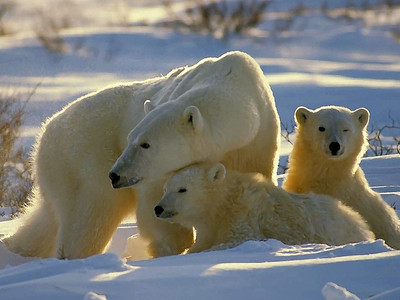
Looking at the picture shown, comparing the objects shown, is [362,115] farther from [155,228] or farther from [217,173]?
[155,228]

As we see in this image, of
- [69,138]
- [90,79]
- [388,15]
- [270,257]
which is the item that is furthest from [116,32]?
[270,257]

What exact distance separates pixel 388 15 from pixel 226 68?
62.7 ft

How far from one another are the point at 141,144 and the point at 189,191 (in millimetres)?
508

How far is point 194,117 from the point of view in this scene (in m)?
5.38

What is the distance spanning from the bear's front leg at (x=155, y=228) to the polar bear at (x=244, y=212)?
21 centimetres

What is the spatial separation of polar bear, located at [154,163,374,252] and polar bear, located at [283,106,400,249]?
0.76 m

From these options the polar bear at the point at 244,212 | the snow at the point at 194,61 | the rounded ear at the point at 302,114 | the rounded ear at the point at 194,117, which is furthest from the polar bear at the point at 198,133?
the rounded ear at the point at 302,114

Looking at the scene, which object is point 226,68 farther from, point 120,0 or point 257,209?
point 120,0


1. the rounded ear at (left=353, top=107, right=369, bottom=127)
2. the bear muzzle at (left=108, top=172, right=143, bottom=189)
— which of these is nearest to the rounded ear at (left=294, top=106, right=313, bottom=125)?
the rounded ear at (left=353, top=107, right=369, bottom=127)

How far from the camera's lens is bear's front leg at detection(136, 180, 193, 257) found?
5.97 m

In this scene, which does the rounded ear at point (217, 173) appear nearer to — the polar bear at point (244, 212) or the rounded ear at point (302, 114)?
the polar bear at point (244, 212)

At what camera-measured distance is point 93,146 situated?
636 cm

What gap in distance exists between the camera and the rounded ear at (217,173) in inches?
221

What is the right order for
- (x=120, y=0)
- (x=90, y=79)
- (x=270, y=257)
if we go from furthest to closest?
(x=120, y=0) → (x=90, y=79) → (x=270, y=257)
